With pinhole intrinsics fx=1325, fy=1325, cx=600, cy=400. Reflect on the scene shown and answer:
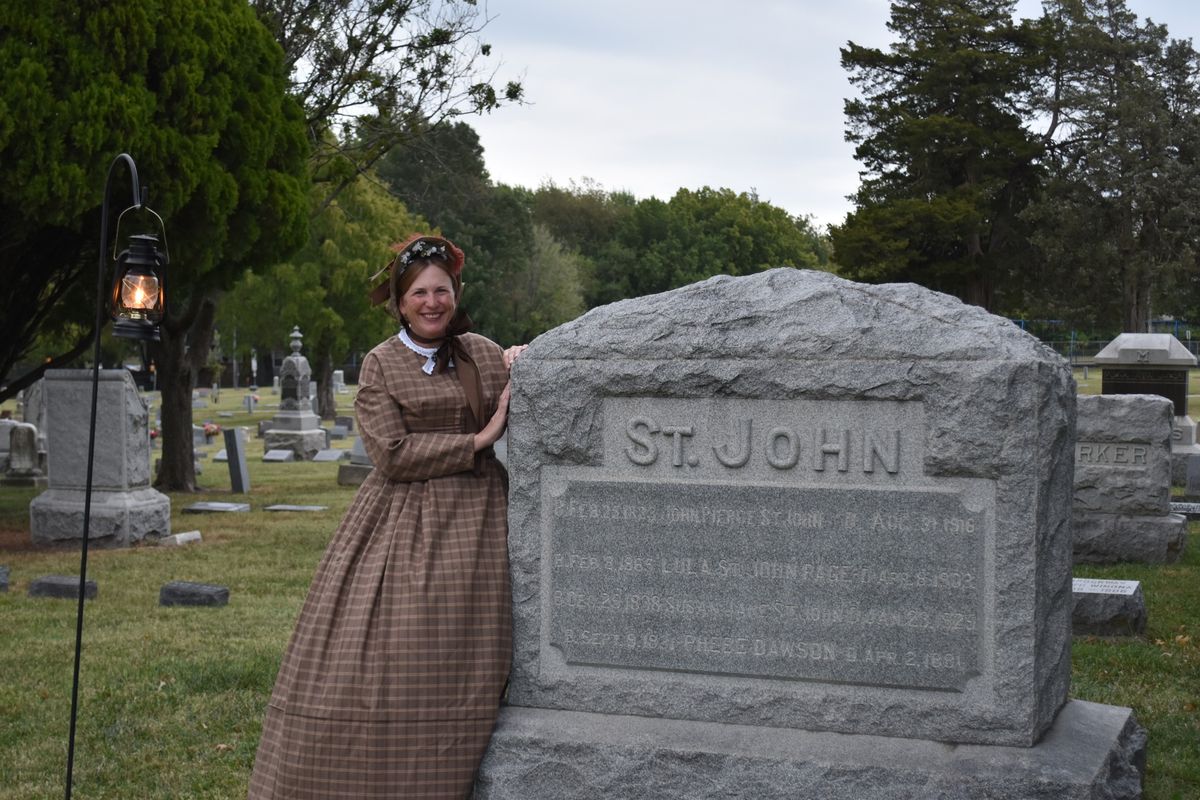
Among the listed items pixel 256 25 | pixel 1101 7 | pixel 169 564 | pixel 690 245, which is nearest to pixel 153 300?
pixel 169 564

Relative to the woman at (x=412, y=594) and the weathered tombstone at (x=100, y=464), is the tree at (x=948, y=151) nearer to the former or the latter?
the weathered tombstone at (x=100, y=464)

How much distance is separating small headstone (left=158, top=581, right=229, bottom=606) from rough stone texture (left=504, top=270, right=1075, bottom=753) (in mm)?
5730

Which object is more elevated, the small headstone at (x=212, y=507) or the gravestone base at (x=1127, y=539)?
the gravestone base at (x=1127, y=539)

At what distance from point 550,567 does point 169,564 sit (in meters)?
8.17

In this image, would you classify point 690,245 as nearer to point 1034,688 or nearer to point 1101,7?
point 1101,7

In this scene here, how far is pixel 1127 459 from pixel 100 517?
9.01 metres

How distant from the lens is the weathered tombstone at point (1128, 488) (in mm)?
10555

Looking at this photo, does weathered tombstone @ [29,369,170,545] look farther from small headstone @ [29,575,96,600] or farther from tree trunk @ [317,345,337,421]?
tree trunk @ [317,345,337,421]

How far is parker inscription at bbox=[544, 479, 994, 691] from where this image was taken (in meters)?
3.62

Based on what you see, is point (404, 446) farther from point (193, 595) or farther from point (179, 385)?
point (179, 385)

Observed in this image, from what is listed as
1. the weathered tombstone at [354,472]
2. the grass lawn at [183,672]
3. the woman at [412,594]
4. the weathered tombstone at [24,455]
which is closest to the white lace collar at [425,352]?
→ the woman at [412,594]

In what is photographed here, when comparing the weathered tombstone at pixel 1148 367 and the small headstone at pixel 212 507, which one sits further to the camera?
the weathered tombstone at pixel 1148 367

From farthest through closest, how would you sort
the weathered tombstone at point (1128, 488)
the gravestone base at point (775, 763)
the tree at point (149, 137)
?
the tree at point (149, 137) → the weathered tombstone at point (1128, 488) → the gravestone base at point (775, 763)

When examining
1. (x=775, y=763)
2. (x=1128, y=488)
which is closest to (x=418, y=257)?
(x=775, y=763)
